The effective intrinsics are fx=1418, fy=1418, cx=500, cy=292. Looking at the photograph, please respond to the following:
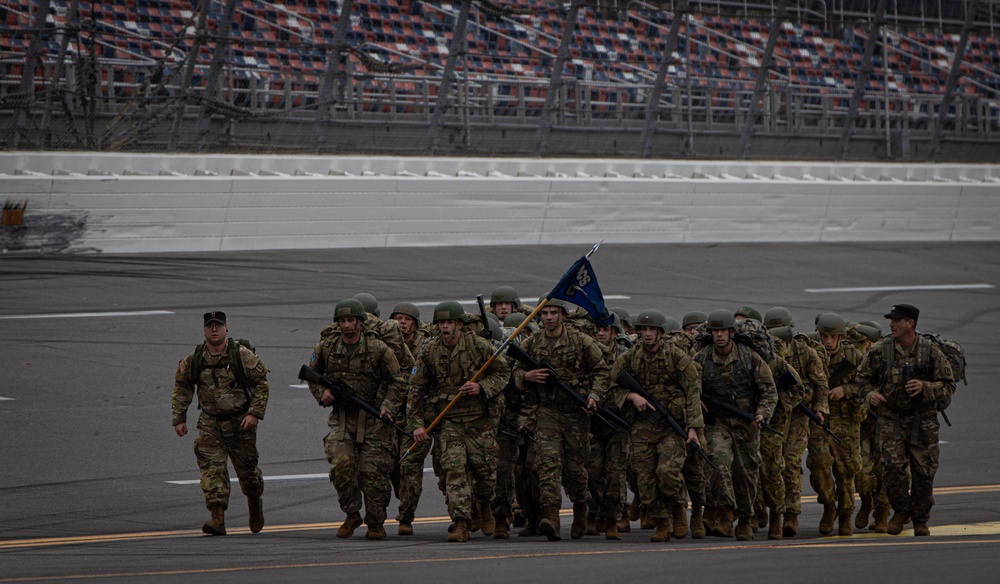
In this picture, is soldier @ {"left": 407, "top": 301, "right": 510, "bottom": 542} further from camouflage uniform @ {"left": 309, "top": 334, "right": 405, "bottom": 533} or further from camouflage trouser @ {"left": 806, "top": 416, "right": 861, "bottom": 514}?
camouflage trouser @ {"left": 806, "top": 416, "right": 861, "bottom": 514}

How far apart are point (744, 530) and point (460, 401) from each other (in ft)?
7.80

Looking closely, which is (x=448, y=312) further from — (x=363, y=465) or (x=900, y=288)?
(x=900, y=288)

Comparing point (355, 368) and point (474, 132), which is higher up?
point (474, 132)

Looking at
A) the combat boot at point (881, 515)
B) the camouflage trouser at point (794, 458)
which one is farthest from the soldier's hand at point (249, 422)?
the combat boot at point (881, 515)

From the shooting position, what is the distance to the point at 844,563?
8.23 meters

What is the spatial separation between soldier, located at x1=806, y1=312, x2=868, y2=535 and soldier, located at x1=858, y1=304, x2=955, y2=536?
42cm

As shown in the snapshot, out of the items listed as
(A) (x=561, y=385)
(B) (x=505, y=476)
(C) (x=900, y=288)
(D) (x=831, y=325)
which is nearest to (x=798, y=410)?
(D) (x=831, y=325)

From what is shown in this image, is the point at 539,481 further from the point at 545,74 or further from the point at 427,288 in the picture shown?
the point at 545,74

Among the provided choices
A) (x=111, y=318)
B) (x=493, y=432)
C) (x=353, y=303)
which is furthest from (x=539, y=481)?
(x=111, y=318)

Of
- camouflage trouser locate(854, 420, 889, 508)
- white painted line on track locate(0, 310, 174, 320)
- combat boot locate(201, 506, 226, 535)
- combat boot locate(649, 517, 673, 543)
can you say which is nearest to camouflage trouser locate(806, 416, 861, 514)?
camouflage trouser locate(854, 420, 889, 508)

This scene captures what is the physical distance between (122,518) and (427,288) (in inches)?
379

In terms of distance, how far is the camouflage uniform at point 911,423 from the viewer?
1089 centimetres

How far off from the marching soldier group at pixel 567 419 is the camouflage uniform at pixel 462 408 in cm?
1

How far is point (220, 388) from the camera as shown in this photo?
10.5 metres
